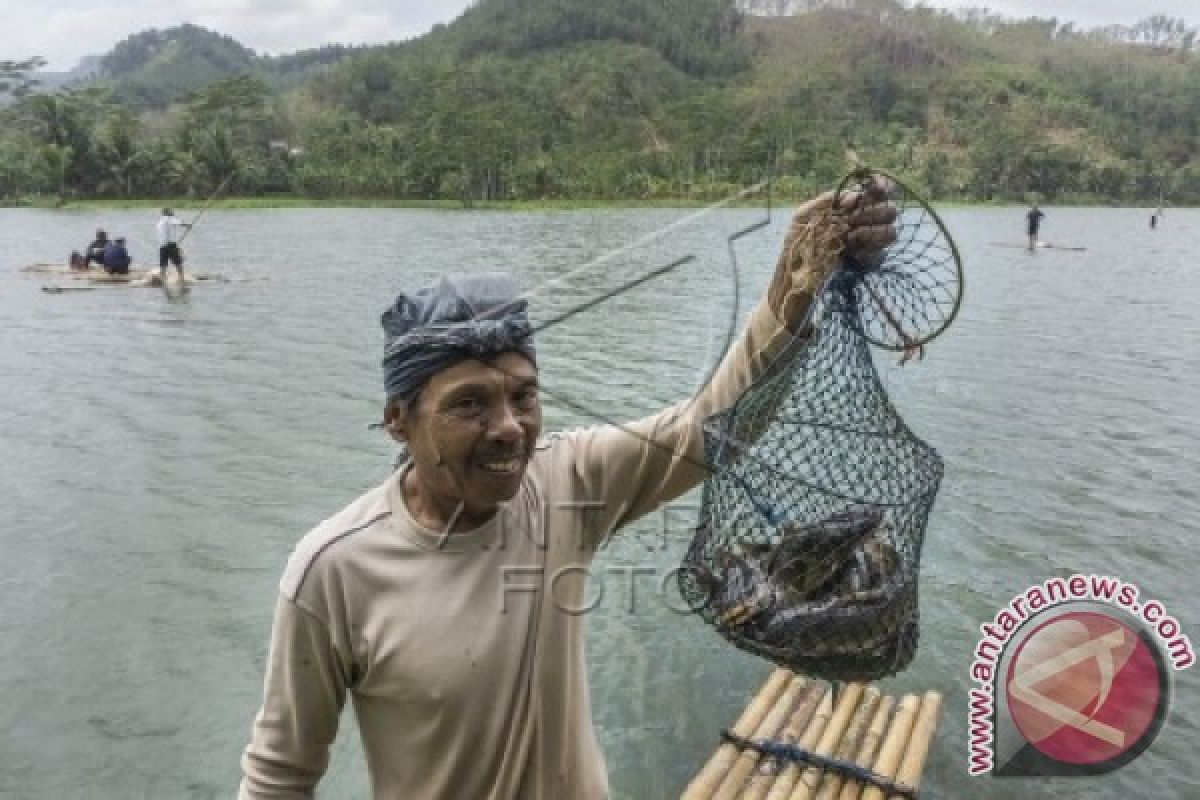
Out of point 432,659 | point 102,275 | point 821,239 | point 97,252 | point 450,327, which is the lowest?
point 102,275

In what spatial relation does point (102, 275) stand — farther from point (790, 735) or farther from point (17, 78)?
point (17, 78)

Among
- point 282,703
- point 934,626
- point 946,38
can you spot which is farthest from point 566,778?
point 946,38

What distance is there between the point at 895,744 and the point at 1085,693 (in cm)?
93

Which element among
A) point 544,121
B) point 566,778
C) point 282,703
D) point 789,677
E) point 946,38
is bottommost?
point 789,677

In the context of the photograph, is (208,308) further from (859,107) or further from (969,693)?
(859,107)

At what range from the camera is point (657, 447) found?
2064 mm

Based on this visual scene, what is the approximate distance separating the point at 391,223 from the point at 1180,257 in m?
32.1

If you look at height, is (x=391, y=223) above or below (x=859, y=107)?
below

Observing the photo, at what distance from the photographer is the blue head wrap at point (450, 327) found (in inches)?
65.8

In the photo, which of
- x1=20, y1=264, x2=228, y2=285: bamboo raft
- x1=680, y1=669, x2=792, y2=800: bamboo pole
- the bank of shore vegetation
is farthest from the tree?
x1=680, y1=669, x2=792, y2=800: bamboo pole

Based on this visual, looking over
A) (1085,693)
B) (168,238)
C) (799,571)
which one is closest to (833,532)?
(799,571)

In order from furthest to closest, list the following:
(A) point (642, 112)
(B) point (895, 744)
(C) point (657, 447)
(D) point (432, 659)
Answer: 1. (A) point (642, 112)
2. (B) point (895, 744)
3. (C) point (657, 447)
4. (D) point (432, 659)

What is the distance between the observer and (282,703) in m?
1.72

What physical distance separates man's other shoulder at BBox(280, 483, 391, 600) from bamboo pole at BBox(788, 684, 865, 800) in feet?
9.92
